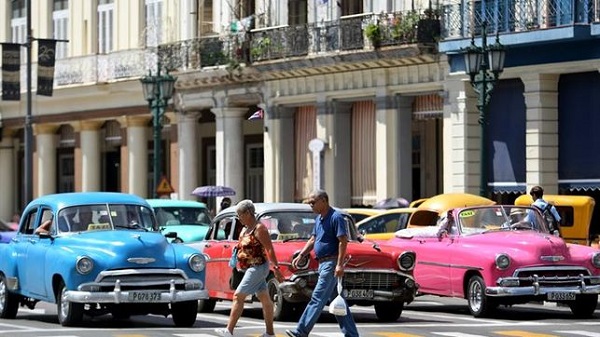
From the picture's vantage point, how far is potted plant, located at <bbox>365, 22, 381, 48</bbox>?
42.6 m

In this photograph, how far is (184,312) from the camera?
23359 millimetres

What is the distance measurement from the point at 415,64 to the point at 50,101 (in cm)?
1895

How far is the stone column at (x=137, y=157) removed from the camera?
55.0 metres

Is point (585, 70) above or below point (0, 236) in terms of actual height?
above

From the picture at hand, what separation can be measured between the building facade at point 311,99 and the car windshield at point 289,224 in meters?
13.5

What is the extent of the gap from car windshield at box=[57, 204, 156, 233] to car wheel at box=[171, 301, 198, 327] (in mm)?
1456

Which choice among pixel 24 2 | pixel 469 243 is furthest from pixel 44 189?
pixel 469 243

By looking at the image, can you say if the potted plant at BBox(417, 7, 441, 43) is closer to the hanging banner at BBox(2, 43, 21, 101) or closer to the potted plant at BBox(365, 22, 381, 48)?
the potted plant at BBox(365, 22, 381, 48)

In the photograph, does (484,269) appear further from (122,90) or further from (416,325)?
(122,90)

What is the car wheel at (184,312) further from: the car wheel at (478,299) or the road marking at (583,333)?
the road marking at (583,333)

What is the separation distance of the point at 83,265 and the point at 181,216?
1133 centimetres

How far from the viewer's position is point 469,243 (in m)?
25.7

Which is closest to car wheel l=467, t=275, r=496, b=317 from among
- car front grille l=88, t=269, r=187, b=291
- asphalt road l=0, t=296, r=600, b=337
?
asphalt road l=0, t=296, r=600, b=337

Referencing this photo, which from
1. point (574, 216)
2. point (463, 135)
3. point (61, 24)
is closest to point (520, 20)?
point (463, 135)
